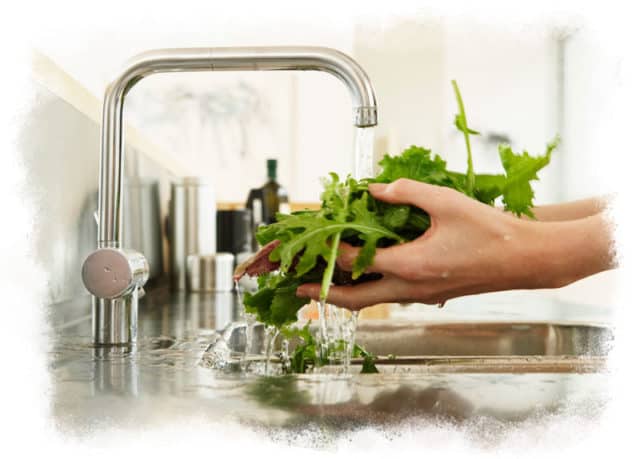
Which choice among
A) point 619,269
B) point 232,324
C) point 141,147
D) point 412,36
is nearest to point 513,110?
point 412,36

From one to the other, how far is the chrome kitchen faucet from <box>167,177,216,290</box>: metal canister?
125 centimetres

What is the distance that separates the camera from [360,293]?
0.63 metres

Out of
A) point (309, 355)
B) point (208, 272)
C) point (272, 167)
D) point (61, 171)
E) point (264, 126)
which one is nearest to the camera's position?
point (309, 355)

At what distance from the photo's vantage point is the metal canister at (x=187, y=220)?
84.2 inches

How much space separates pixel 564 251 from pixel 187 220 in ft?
5.53

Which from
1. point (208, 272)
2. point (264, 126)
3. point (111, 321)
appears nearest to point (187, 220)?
point (208, 272)

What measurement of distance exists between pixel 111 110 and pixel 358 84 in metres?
0.30

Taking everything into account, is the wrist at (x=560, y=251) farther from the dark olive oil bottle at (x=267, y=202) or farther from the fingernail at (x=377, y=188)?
the dark olive oil bottle at (x=267, y=202)

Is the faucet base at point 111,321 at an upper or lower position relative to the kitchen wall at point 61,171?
lower

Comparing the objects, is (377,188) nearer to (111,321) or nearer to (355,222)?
(355,222)

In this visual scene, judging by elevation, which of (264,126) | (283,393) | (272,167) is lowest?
(283,393)

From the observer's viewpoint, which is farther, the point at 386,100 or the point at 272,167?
the point at 386,100

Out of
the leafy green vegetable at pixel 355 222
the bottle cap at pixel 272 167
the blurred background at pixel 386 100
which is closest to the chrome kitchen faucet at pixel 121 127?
the leafy green vegetable at pixel 355 222

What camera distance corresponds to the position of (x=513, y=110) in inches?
183
